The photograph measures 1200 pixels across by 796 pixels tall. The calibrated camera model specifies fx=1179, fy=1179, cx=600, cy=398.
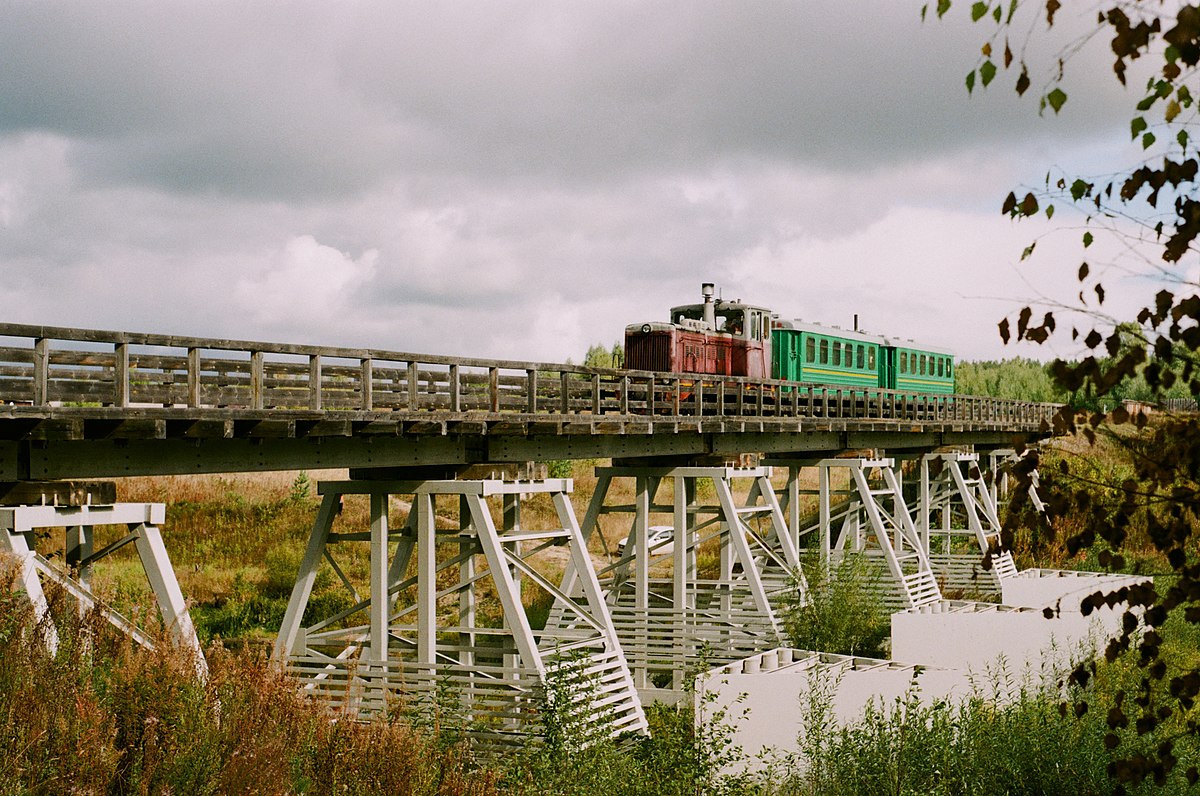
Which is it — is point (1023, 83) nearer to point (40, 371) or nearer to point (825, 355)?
point (40, 371)

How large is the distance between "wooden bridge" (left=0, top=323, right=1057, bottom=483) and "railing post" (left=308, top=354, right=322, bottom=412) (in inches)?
0.6

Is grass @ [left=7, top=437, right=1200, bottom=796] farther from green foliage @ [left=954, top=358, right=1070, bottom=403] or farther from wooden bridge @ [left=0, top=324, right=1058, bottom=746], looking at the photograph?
green foliage @ [left=954, top=358, right=1070, bottom=403]

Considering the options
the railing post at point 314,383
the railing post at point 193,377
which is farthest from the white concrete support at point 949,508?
the railing post at point 193,377

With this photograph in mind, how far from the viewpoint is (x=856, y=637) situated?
73.4 feet

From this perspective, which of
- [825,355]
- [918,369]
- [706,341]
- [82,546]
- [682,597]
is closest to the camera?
[82,546]

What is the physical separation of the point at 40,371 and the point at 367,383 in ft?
12.8

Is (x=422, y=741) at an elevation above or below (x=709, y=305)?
below

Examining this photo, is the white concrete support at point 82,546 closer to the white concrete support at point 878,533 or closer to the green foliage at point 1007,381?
the white concrete support at point 878,533

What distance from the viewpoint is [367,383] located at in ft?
44.1

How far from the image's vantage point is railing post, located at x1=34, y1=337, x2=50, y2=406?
402 inches

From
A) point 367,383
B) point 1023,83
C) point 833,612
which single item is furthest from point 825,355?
point 1023,83

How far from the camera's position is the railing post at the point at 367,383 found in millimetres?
13398

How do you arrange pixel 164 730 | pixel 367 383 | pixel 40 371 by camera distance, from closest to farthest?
pixel 164 730, pixel 40 371, pixel 367 383

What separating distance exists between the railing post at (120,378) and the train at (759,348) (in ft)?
48.5
